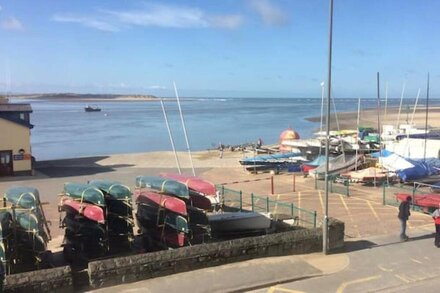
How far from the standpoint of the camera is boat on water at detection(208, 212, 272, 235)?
51.9ft

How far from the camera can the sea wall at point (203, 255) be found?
11312 millimetres

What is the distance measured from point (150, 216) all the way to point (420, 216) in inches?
446

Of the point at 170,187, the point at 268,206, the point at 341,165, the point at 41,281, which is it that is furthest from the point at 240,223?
the point at 341,165

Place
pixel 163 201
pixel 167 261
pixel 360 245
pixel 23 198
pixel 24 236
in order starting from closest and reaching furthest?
pixel 167 261 < pixel 24 236 < pixel 23 198 < pixel 163 201 < pixel 360 245

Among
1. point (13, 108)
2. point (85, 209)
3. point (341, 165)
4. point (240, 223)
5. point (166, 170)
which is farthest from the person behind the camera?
point (13, 108)

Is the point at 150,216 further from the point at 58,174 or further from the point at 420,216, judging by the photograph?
the point at 58,174

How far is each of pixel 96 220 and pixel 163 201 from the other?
204cm

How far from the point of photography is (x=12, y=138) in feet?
110

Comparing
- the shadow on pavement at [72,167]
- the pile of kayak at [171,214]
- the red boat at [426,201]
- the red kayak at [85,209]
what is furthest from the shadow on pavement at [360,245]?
the shadow on pavement at [72,167]

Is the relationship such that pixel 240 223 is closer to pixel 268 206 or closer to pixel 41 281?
pixel 268 206

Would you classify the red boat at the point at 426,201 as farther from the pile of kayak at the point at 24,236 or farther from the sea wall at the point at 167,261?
the pile of kayak at the point at 24,236

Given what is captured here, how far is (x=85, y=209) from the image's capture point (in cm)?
1362

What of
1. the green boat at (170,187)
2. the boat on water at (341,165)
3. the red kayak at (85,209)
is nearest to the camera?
the red kayak at (85,209)

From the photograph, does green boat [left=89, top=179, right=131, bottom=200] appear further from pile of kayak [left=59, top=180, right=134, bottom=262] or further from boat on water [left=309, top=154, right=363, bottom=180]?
boat on water [left=309, top=154, right=363, bottom=180]
